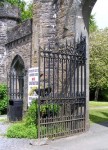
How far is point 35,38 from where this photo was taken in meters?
15.2

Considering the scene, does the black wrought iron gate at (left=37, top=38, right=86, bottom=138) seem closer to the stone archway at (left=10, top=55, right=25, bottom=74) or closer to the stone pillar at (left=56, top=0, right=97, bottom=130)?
the stone pillar at (left=56, top=0, right=97, bottom=130)

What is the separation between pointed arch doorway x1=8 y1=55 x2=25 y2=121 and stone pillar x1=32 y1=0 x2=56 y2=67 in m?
1.81

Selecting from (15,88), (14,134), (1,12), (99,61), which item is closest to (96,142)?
(14,134)

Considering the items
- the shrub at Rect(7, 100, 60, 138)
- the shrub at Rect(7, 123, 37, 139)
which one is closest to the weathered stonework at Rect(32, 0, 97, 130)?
the shrub at Rect(7, 100, 60, 138)

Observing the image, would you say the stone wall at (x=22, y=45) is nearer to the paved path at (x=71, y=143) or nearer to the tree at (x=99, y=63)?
the paved path at (x=71, y=143)

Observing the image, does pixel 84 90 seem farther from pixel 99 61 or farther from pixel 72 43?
pixel 99 61

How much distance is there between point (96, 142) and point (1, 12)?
38.0ft

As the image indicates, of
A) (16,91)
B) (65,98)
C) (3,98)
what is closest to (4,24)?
(3,98)

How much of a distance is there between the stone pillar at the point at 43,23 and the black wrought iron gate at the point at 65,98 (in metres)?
2.44

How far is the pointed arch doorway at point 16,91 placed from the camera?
15.6 m

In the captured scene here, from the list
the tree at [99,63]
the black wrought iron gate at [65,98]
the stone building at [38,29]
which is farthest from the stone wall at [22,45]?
the tree at [99,63]

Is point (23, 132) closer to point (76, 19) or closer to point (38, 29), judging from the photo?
point (76, 19)

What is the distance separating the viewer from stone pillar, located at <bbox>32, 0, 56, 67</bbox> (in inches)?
567

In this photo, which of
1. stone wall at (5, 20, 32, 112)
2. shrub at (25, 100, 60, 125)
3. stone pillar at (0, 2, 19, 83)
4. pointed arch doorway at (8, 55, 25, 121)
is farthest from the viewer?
stone pillar at (0, 2, 19, 83)
